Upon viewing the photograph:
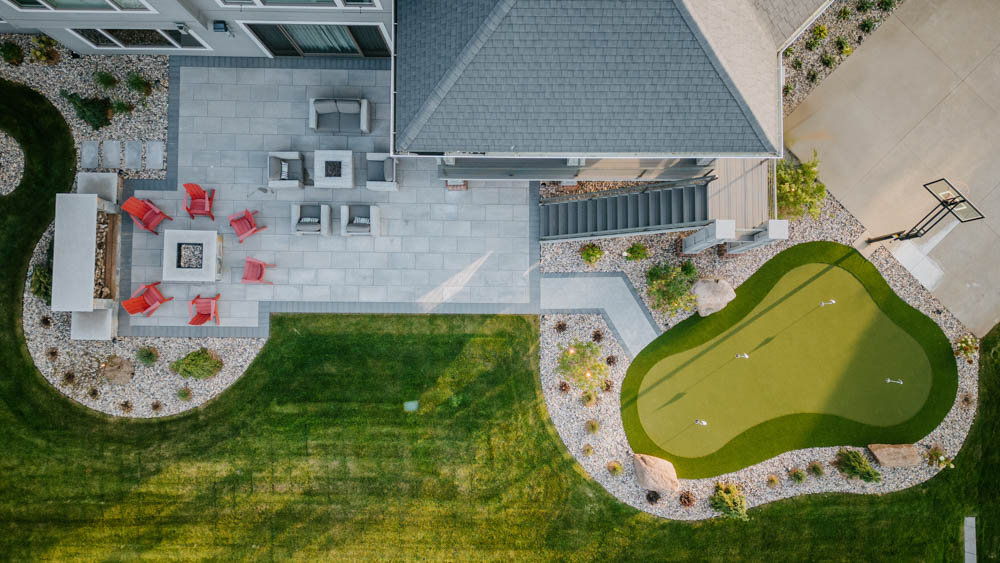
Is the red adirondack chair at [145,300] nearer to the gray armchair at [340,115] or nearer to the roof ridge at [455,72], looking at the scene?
the gray armchair at [340,115]

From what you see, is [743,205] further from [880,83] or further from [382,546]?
[382,546]

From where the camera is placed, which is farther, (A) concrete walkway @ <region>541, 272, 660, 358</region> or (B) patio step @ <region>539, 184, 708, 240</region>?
(A) concrete walkway @ <region>541, 272, 660, 358</region>

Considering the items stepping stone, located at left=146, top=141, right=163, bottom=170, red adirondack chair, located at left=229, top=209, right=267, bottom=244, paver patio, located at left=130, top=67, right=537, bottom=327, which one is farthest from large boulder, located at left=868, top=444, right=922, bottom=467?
stepping stone, located at left=146, top=141, right=163, bottom=170

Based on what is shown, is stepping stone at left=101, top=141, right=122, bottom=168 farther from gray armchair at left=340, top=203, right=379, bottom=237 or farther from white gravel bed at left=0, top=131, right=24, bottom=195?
gray armchair at left=340, top=203, right=379, bottom=237

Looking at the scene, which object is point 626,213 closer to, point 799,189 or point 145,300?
point 799,189

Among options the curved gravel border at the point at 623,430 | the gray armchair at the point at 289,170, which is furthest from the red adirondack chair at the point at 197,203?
the curved gravel border at the point at 623,430

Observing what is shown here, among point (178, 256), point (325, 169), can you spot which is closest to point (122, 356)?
point (178, 256)
